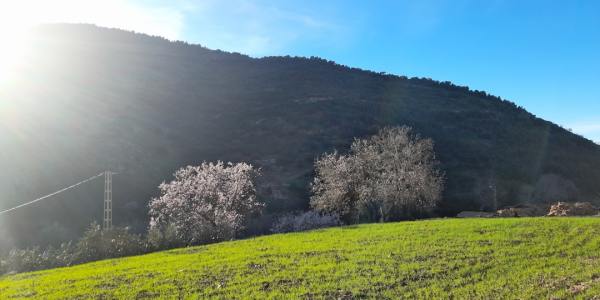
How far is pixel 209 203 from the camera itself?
3231 centimetres

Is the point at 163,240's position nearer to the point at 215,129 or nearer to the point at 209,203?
the point at 209,203

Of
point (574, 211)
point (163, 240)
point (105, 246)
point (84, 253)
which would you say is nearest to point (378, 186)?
point (574, 211)

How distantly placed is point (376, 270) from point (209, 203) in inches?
823

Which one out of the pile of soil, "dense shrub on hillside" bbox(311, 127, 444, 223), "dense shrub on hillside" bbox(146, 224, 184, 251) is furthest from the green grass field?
"dense shrub on hillside" bbox(311, 127, 444, 223)

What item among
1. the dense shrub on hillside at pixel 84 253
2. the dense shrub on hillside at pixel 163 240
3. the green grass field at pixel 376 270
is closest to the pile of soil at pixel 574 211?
the green grass field at pixel 376 270

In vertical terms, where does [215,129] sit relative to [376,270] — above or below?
above

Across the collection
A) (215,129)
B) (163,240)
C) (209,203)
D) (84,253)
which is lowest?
(84,253)

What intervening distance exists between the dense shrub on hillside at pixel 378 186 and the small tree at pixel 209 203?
23.1ft

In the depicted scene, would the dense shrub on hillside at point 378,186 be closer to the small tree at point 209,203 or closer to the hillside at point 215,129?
the hillside at point 215,129

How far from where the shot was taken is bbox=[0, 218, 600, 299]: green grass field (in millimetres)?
11188

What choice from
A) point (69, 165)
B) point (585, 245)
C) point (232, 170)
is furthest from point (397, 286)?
point (69, 165)

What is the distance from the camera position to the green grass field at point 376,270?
11188 millimetres

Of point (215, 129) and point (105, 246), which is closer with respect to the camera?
point (105, 246)

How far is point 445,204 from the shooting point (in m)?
50.7
